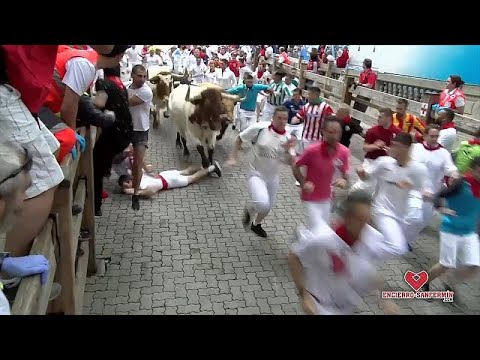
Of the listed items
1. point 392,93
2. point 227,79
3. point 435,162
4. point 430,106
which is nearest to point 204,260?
point 435,162

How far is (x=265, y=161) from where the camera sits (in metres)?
4.66

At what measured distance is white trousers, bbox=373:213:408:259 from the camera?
141 inches

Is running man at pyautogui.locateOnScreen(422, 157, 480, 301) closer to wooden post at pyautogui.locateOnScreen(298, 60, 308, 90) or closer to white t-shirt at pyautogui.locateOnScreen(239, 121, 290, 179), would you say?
white t-shirt at pyautogui.locateOnScreen(239, 121, 290, 179)

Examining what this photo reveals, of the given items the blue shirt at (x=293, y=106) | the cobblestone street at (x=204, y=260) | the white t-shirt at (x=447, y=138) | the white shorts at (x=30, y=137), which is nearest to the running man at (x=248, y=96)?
the blue shirt at (x=293, y=106)

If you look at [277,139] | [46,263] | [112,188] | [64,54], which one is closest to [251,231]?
[277,139]

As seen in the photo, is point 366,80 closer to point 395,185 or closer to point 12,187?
point 395,185

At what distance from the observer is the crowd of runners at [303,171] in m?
1.89

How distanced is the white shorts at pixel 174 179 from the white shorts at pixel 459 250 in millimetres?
3638

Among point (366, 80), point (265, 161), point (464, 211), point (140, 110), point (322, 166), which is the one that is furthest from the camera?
point (366, 80)

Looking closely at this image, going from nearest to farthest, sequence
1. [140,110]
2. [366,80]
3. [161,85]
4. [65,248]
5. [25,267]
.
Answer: [25,267], [65,248], [140,110], [366,80], [161,85]

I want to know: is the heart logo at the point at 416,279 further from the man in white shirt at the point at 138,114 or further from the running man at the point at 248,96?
the running man at the point at 248,96

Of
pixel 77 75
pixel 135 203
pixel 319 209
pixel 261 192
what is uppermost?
pixel 77 75

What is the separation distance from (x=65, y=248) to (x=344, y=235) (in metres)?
1.67

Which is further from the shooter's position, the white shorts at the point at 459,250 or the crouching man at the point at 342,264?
the white shorts at the point at 459,250
